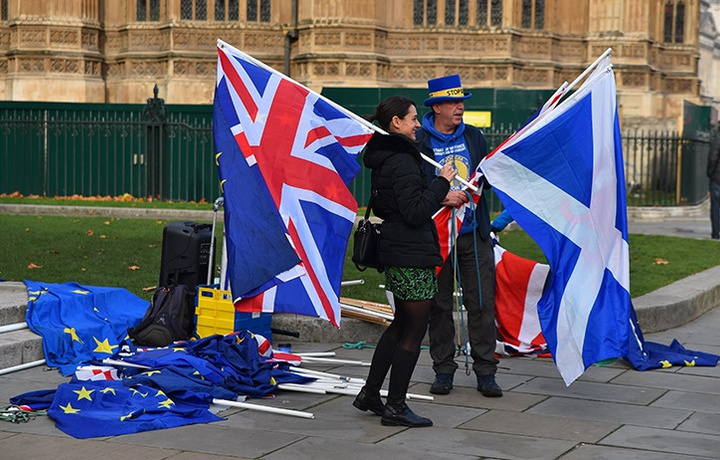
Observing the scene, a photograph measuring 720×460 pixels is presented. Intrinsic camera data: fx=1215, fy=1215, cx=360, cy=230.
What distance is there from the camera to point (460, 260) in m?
8.48

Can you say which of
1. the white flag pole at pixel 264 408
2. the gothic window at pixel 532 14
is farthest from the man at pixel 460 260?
the gothic window at pixel 532 14

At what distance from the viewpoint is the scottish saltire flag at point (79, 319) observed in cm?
906

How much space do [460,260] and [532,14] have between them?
27.7m

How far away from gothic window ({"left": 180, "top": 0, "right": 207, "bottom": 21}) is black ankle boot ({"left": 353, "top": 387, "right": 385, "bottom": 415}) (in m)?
27.9

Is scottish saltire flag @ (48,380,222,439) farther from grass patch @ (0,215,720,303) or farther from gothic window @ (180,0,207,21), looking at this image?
gothic window @ (180,0,207,21)

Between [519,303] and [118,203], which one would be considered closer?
[519,303]

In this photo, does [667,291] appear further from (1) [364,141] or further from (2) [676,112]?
(2) [676,112]

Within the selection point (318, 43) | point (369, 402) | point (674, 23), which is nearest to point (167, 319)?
point (369, 402)

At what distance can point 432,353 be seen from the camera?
846 cm

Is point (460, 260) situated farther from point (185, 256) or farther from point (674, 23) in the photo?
point (674, 23)

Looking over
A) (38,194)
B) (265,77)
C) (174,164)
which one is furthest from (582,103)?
(38,194)

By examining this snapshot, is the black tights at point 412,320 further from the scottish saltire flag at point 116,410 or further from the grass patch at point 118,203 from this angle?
the grass patch at point 118,203

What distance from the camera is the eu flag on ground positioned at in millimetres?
8117

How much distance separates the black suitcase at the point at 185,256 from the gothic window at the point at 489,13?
2509 centimetres
